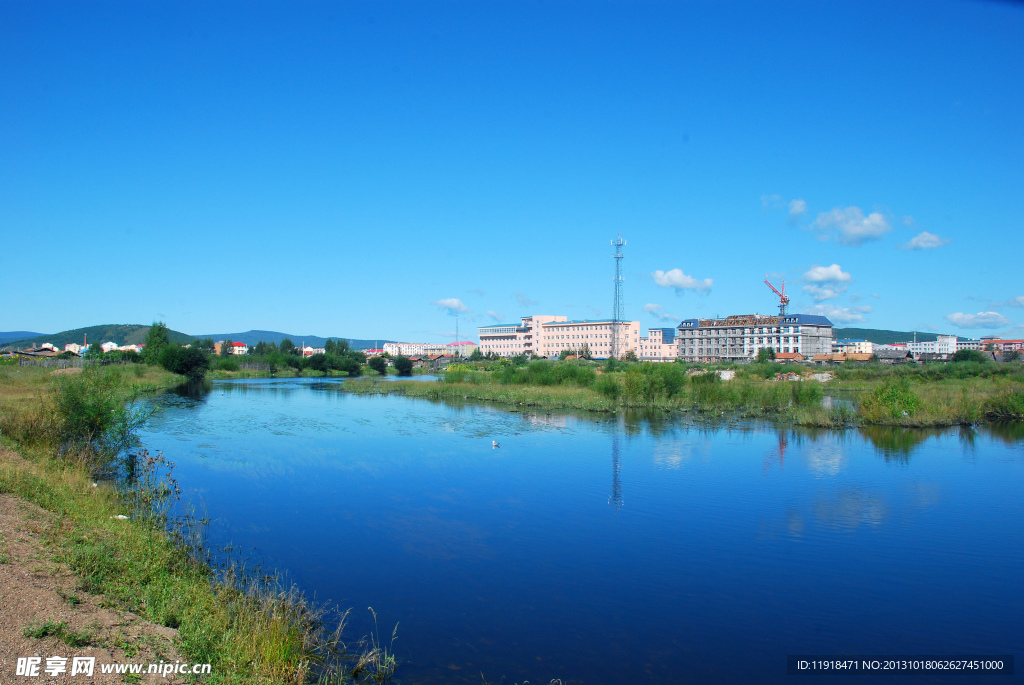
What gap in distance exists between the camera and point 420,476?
15.4 meters

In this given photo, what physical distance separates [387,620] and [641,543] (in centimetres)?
454

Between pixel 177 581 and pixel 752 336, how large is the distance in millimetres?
106865

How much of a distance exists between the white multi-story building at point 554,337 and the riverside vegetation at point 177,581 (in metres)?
108

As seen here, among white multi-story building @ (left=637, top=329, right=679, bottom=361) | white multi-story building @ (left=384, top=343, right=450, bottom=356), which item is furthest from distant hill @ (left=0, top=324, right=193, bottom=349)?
white multi-story building @ (left=637, top=329, right=679, bottom=361)

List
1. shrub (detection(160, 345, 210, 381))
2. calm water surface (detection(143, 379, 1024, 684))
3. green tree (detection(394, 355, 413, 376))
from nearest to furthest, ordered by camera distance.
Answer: calm water surface (detection(143, 379, 1024, 684))
shrub (detection(160, 345, 210, 381))
green tree (detection(394, 355, 413, 376))

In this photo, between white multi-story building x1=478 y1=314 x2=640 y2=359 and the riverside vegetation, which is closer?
the riverside vegetation

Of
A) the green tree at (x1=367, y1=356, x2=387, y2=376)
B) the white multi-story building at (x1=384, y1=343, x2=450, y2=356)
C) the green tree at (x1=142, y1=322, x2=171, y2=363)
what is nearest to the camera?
the green tree at (x1=142, y1=322, x2=171, y2=363)

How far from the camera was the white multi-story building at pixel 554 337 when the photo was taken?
124m

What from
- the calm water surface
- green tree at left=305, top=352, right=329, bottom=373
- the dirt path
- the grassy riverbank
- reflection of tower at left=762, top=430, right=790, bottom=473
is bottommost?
the calm water surface

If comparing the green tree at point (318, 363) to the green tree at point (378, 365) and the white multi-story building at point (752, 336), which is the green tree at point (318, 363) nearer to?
the green tree at point (378, 365)

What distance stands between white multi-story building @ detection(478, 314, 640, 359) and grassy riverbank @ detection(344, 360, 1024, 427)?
2960 inches

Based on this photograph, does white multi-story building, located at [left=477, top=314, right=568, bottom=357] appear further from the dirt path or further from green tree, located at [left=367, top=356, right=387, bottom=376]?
the dirt path

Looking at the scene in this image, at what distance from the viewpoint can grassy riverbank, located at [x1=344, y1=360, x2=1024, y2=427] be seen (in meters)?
26.1

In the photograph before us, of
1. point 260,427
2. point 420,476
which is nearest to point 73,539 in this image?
point 420,476
